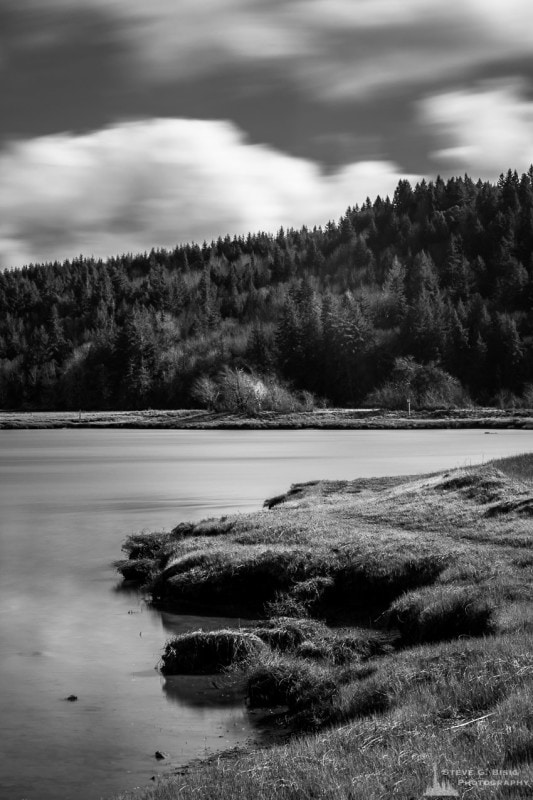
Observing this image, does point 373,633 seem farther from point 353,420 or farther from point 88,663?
point 353,420

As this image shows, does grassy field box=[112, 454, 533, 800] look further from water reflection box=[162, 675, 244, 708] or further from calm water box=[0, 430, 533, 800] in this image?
calm water box=[0, 430, 533, 800]

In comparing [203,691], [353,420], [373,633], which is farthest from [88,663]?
[353,420]

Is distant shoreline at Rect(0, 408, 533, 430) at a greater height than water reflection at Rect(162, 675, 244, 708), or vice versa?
water reflection at Rect(162, 675, 244, 708)

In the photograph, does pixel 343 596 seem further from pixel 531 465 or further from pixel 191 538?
pixel 531 465

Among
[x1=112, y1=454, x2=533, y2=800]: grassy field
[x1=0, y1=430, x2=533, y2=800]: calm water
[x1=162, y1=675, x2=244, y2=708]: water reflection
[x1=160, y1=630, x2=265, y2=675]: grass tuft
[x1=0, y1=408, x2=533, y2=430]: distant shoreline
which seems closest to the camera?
[x1=112, y1=454, x2=533, y2=800]: grassy field

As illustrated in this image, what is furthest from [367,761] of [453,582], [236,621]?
[236,621]

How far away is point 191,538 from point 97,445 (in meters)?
113

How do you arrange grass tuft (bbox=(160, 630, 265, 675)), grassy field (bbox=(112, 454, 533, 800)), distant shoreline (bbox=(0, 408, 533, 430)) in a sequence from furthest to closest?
distant shoreline (bbox=(0, 408, 533, 430)) → grass tuft (bbox=(160, 630, 265, 675)) → grassy field (bbox=(112, 454, 533, 800))

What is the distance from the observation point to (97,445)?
139 m


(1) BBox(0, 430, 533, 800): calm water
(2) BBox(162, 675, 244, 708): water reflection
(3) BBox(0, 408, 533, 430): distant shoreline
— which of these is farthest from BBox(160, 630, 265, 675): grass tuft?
(3) BBox(0, 408, 533, 430): distant shoreline

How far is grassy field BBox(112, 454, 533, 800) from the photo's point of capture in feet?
30.9

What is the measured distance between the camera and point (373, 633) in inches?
720

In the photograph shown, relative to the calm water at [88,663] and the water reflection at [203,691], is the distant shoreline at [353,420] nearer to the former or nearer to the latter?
the calm water at [88,663]

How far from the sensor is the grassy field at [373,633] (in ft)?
30.9
